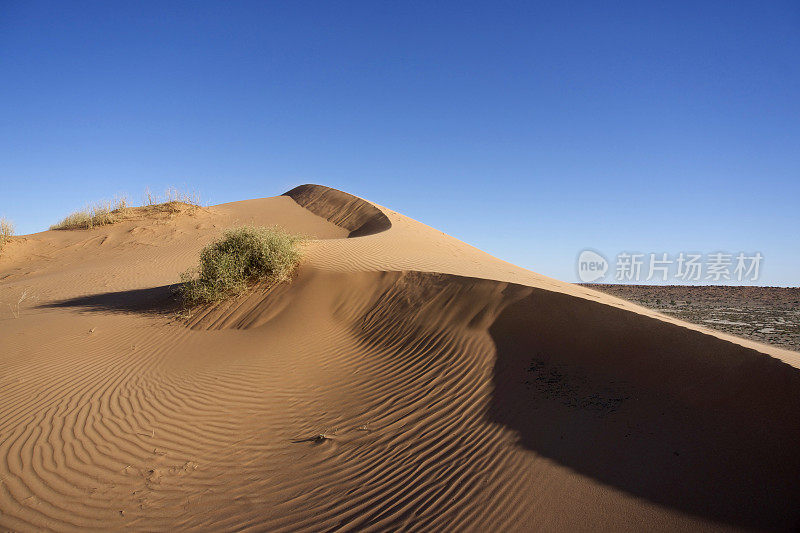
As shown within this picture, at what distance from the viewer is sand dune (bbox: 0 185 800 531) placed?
3729mm

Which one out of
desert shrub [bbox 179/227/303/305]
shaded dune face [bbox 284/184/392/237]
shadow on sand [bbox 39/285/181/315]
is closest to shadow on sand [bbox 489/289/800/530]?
desert shrub [bbox 179/227/303/305]

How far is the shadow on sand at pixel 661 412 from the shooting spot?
3.53m

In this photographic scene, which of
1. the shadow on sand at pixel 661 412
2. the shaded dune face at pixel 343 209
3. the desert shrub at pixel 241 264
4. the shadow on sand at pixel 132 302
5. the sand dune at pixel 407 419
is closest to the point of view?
the shadow on sand at pixel 661 412

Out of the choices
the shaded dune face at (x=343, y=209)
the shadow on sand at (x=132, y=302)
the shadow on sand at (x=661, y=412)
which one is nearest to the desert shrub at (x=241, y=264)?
the shadow on sand at (x=132, y=302)

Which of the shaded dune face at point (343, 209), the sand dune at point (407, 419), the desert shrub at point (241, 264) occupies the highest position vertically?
the shaded dune face at point (343, 209)

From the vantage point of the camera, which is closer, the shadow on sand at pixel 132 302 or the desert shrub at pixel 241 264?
the desert shrub at pixel 241 264

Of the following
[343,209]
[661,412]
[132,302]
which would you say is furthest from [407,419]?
[343,209]

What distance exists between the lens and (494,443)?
4.50 m

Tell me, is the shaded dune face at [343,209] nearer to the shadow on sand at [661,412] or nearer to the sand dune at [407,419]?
the sand dune at [407,419]

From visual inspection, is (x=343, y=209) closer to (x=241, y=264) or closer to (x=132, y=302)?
(x=132, y=302)

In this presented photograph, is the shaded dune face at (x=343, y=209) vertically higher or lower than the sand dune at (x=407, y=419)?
higher

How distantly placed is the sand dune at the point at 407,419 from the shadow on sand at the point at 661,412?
2 cm

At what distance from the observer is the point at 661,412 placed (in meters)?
4.49

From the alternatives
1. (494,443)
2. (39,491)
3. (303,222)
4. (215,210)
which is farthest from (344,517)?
(215,210)
